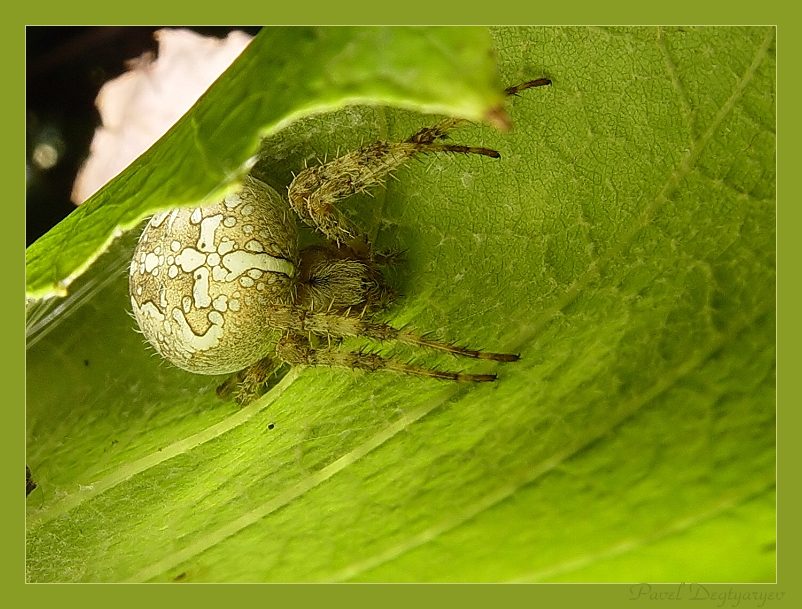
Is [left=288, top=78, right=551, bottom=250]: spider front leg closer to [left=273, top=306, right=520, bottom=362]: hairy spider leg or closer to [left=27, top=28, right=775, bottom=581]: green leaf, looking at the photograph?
[left=27, top=28, right=775, bottom=581]: green leaf

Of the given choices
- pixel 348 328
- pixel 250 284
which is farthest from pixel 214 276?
pixel 348 328

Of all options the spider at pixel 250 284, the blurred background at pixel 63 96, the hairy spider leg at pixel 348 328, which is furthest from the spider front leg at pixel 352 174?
the blurred background at pixel 63 96

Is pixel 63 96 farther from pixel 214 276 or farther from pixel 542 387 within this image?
pixel 542 387

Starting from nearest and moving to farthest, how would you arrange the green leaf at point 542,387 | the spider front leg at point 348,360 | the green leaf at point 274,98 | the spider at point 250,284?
the green leaf at point 274,98 → the green leaf at point 542,387 → the spider front leg at point 348,360 → the spider at point 250,284

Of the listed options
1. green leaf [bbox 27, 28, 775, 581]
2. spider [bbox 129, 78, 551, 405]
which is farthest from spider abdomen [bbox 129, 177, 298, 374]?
green leaf [bbox 27, 28, 775, 581]

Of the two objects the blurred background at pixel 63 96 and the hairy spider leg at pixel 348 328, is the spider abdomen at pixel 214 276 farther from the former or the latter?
the blurred background at pixel 63 96

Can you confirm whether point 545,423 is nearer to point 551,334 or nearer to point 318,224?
point 551,334

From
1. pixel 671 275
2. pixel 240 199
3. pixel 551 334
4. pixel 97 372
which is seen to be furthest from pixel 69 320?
pixel 671 275
